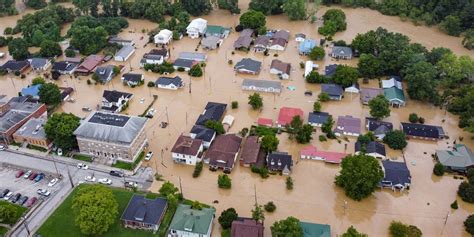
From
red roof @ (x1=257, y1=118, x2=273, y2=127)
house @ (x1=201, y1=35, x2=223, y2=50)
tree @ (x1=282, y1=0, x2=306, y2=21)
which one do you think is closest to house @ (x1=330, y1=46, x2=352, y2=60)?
tree @ (x1=282, y1=0, x2=306, y2=21)

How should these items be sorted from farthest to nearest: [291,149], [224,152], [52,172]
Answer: [291,149] < [224,152] < [52,172]

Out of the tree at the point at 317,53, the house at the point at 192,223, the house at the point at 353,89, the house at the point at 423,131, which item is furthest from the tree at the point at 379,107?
the house at the point at 192,223

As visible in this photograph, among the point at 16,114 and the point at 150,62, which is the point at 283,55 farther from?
the point at 16,114

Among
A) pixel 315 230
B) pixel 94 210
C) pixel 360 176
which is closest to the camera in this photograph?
pixel 94 210

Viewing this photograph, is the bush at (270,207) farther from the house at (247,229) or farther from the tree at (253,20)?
the tree at (253,20)

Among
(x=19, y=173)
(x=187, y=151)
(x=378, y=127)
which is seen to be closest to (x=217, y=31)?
(x=187, y=151)

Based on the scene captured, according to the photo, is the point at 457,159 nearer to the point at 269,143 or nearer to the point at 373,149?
the point at 373,149
